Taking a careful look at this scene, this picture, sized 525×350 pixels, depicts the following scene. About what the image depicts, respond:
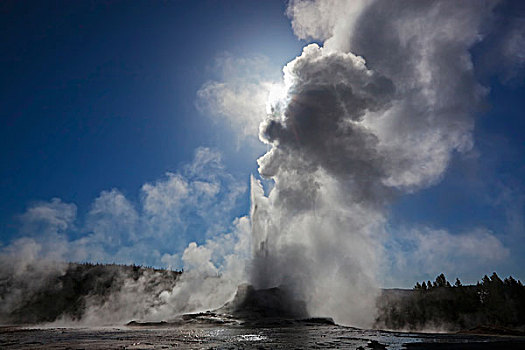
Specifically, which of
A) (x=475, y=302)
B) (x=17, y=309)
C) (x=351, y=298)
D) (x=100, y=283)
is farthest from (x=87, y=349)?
(x=475, y=302)

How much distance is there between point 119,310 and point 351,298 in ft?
122

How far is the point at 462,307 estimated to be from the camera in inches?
3000

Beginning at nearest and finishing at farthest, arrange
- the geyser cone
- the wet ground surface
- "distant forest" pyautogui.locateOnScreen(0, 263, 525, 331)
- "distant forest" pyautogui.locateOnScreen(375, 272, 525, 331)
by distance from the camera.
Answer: the wet ground surface → the geyser cone → "distant forest" pyautogui.locateOnScreen(0, 263, 525, 331) → "distant forest" pyautogui.locateOnScreen(375, 272, 525, 331)

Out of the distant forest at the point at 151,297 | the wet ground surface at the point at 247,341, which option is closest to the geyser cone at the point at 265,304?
the wet ground surface at the point at 247,341

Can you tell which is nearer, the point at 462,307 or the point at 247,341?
the point at 247,341

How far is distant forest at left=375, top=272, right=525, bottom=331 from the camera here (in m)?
68.3

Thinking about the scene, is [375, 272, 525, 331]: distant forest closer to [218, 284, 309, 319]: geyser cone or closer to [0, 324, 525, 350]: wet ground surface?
[218, 284, 309, 319]: geyser cone

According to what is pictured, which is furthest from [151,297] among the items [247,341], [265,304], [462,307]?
[462,307]

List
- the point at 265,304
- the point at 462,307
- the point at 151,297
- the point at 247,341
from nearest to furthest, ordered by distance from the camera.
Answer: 1. the point at 247,341
2. the point at 265,304
3. the point at 151,297
4. the point at 462,307

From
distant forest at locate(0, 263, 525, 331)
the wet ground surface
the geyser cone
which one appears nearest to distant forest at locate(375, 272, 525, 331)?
distant forest at locate(0, 263, 525, 331)

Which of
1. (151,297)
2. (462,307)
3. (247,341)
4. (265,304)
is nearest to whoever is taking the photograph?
(247,341)

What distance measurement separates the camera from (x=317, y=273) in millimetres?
41219

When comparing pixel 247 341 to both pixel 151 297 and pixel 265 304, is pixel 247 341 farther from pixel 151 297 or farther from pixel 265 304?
pixel 151 297

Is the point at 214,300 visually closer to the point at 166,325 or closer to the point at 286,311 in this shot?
the point at 286,311
